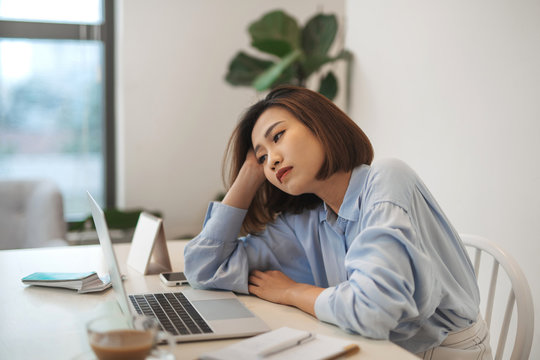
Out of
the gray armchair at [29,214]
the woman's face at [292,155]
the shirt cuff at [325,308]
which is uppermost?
the woman's face at [292,155]

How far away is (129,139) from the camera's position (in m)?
3.40

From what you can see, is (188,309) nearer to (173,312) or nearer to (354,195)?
(173,312)

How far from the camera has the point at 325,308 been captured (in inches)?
41.3

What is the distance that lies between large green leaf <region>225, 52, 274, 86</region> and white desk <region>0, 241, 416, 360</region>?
5.72 ft

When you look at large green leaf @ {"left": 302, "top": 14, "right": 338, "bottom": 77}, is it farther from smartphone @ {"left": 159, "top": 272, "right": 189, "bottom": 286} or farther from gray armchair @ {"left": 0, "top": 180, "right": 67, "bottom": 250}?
smartphone @ {"left": 159, "top": 272, "right": 189, "bottom": 286}

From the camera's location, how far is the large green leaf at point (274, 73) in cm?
282

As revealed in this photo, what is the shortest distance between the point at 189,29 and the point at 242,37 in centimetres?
35

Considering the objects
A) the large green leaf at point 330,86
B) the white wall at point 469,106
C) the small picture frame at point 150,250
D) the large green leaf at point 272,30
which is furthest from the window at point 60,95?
the small picture frame at point 150,250

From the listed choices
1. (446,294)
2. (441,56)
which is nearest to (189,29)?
(441,56)

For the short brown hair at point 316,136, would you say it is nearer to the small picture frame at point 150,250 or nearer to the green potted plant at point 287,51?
the small picture frame at point 150,250

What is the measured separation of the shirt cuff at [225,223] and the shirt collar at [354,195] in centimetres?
28

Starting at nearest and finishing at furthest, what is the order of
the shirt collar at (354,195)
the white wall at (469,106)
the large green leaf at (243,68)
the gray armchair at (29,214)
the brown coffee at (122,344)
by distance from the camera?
the brown coffee at (122,344), the shirt collar at (354,195), the white wall at (469,106), the gray armchair at (29,214), the large green leaf at (243,68)

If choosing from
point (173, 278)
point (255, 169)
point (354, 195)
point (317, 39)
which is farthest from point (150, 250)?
point (317, 39)

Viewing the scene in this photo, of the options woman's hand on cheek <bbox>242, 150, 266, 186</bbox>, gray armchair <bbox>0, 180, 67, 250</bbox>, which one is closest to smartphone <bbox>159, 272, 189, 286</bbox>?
woman's hand on cheek <bbox>242, 150, 266, 186</bbox>
